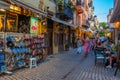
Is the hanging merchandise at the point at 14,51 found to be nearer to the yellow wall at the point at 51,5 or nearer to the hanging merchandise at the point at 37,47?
the hanging merchandise at the point at 37,47

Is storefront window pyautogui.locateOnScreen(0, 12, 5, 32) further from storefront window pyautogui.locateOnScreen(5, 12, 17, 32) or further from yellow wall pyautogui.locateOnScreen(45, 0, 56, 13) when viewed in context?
yellow wall pyautogui.locateOnScreen(45, 0, 56, 13)

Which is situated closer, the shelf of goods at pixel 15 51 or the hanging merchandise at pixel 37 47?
the shelf of goods at pixel 15 51

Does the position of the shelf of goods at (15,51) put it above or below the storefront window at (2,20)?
below

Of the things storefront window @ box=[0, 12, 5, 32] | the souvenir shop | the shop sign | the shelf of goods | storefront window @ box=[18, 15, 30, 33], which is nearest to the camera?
the souvenir shop

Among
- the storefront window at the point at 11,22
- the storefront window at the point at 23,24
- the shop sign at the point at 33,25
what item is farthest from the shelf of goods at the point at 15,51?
the shop sign at the point at 33,25

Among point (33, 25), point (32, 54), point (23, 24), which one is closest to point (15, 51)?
point (32, 54)

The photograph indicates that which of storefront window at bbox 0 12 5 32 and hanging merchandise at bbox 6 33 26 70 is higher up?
storefront window at bbox 0 12 5 32

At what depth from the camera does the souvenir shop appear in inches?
446

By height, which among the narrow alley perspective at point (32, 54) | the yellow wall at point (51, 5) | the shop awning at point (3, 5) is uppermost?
the yellow wall at point (51, 5)

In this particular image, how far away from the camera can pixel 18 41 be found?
12391 mm

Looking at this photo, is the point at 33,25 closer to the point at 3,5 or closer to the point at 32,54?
the point at 32,54

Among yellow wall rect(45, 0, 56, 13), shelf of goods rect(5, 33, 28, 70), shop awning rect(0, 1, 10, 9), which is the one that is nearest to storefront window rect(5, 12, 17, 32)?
shelf of goods rect(5, 33, 28, 70)

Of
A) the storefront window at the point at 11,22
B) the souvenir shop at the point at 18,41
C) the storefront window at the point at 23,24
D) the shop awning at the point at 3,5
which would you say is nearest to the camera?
the shop awning at the point at 3,5

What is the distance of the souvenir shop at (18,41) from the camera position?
11.3m
